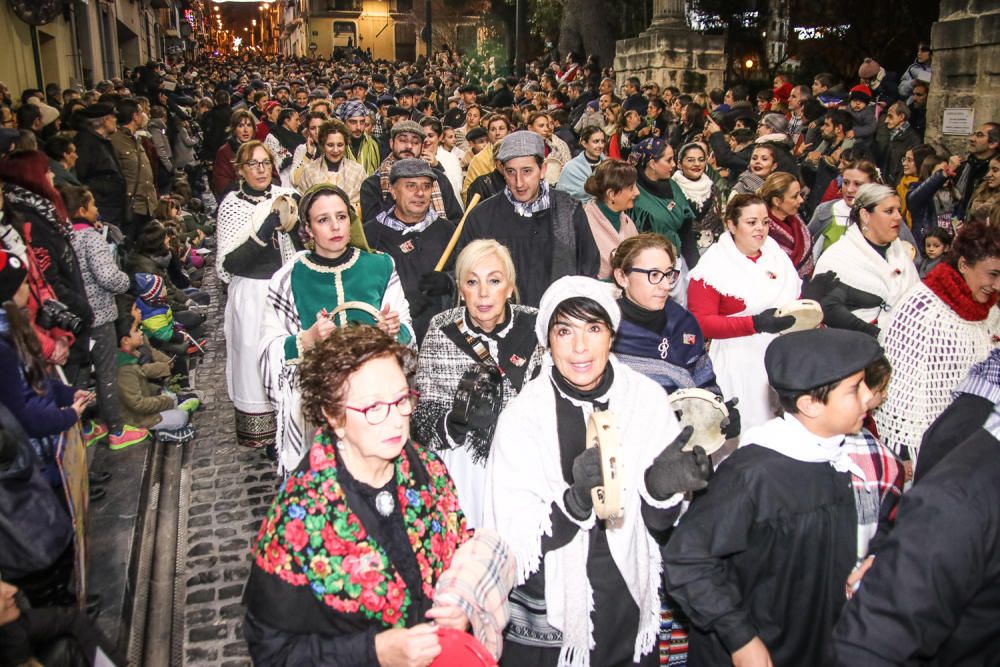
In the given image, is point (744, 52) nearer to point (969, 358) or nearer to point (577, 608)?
point (969, 358)

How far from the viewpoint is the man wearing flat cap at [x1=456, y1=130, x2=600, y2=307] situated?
19.2ft

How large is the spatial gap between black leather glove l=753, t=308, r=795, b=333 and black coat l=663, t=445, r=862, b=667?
2069 millimetres

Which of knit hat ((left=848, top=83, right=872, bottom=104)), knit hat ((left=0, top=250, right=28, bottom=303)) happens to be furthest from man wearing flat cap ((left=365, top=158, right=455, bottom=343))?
knit hat ((left=848, top=83, right=872, bottom=104))

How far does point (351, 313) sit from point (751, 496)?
2.59 m

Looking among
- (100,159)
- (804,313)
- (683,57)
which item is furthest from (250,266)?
(683,57)

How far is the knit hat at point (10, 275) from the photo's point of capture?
405cm

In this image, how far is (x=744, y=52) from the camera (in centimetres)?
2331

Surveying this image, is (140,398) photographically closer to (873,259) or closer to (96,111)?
(96,111)

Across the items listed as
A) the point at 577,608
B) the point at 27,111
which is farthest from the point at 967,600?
the point at 27,111

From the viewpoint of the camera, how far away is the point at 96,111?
10.4 meters

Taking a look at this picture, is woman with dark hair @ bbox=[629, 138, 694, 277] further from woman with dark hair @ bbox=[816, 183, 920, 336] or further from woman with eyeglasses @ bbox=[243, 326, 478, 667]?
woman with eyeglasses @ bbox=[243, 326, 478, 667]

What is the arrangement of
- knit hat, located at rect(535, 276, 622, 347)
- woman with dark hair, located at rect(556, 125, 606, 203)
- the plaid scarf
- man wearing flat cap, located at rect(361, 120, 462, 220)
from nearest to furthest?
knit hat, located at rect(535, 276, 622, 347), the plaid scarf, man wearing flat cap, located at rect(361, 120, 462, 220), woman with dark hair, located at rect(556, 125, 606, 203)

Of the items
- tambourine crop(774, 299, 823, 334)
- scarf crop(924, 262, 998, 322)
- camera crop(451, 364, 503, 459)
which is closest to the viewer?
camera crop(451, 364, 503, 459)

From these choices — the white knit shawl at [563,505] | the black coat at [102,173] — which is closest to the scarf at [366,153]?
the black coat at [102,173]
